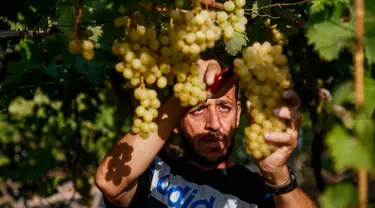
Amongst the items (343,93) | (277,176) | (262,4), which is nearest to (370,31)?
(343,93)

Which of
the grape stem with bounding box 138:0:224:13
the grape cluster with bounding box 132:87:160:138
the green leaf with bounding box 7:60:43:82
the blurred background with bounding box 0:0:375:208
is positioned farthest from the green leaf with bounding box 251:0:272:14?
the green leaf with bounding box 7:60:43:82

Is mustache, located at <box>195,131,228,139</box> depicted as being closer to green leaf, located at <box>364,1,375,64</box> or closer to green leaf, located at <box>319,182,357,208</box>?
green leaf, located at <box>364,1,375,64</box>

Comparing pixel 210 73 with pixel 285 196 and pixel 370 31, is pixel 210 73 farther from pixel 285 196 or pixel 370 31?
pixel 370 31

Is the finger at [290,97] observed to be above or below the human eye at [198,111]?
above

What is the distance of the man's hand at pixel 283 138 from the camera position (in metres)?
1.79

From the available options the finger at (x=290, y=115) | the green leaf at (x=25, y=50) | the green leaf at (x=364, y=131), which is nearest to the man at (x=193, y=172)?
the finger at (x=290, y=115)

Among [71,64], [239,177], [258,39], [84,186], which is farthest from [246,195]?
[84,186]

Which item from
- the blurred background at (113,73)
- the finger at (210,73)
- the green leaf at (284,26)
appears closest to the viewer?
the blurred background at (113,73)

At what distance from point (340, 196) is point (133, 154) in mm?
1135

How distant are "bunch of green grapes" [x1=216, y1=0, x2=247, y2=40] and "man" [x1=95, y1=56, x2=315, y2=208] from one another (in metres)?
0.45

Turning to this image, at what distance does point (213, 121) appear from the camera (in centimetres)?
266

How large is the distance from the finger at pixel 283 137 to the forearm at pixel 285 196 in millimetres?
Answer: 233

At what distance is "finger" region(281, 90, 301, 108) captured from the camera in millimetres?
1784

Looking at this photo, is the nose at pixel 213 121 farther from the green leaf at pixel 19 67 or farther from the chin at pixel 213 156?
the green leaf at pixel 19 67
